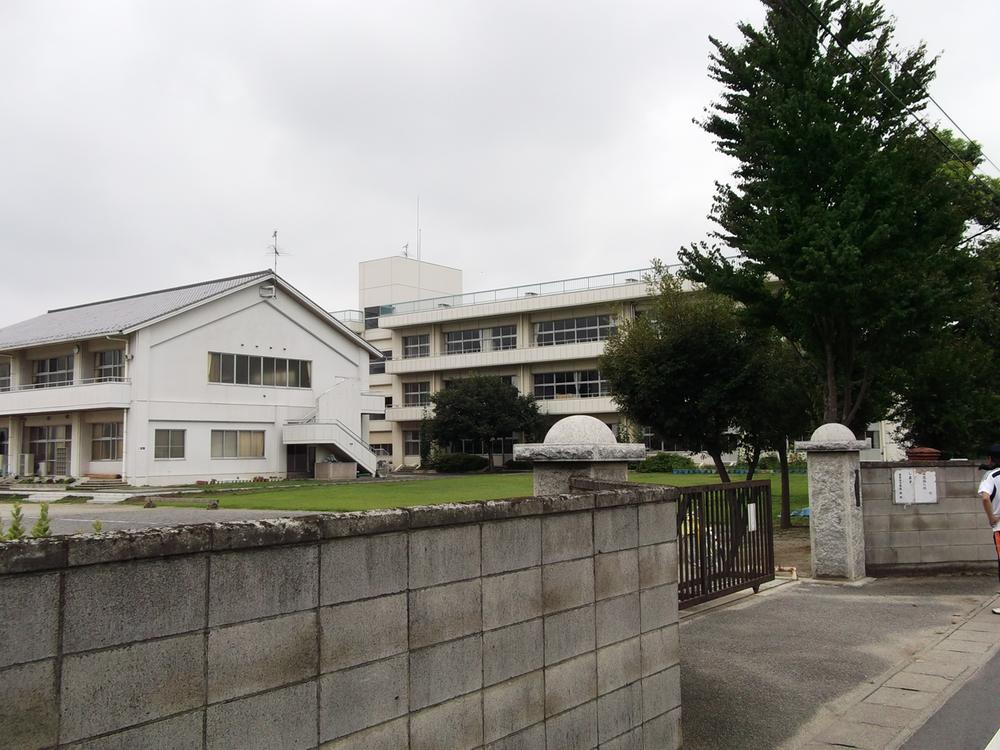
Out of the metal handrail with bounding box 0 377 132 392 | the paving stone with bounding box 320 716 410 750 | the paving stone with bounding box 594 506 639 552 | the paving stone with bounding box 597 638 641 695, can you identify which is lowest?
the paving stone with bounding box 597 638 641 695

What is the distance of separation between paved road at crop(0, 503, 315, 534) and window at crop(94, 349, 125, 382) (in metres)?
13.0

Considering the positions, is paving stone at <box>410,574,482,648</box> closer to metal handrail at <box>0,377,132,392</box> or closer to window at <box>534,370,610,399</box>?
metal handrail at <box>0,377,132,392</box>

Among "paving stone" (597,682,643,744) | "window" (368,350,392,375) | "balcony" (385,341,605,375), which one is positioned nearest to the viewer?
"paving stone" (597,682,643,744)

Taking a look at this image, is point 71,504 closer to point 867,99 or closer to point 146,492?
point 146,492

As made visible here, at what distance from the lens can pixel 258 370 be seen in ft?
143

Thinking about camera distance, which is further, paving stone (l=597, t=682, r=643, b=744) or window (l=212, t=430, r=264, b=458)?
window (l=212, t=430, r=264, b=458)

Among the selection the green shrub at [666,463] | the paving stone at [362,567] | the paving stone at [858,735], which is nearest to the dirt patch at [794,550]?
the paving stone at [858,735]

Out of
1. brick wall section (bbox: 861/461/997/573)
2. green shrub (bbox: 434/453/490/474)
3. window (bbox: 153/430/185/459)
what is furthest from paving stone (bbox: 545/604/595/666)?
green shrub (bbox: 434/453/490/474)

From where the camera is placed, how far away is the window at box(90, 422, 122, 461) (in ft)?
128

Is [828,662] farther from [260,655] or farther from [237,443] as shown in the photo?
[237,443]

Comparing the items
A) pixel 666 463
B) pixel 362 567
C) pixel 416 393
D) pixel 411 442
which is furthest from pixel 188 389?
pixel 362 567

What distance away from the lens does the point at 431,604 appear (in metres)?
3.94

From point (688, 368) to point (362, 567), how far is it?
16.8 meters

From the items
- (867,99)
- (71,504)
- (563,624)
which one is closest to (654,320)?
(867,99)
